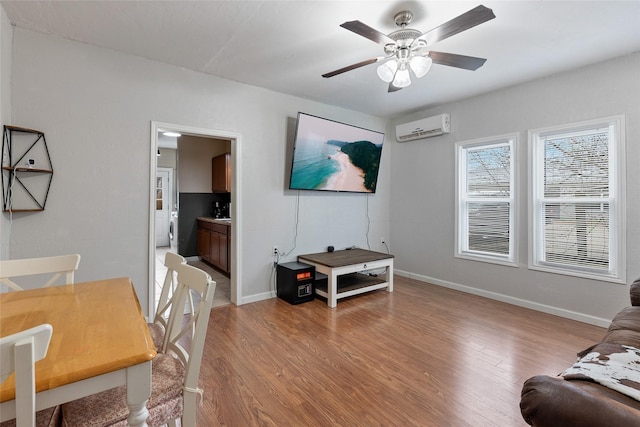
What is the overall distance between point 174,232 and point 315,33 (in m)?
5.50

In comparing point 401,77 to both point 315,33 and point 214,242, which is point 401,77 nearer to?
point 315,33

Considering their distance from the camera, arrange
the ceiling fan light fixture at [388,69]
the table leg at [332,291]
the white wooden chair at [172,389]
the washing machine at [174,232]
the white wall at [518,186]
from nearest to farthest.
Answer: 1. the white wooden chair at [172,389]
2. the ceiling fan light fixture at [388,69]
3. the white wall at [518,186]
4. the table leg at [332,291]
5. the washing machine at [174,232]

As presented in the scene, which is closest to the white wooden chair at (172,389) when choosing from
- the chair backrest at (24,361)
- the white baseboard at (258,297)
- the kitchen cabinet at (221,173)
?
the chair backrest at (24,361)

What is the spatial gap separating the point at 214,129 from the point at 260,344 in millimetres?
2293

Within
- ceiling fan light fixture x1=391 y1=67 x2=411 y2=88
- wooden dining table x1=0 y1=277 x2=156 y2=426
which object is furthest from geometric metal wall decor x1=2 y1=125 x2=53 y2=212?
ceiling fan light fixture x1=391 y1=67 x2=411 y2=88

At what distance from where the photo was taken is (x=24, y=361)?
0.70 meters

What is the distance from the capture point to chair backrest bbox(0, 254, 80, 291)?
63.0 inches

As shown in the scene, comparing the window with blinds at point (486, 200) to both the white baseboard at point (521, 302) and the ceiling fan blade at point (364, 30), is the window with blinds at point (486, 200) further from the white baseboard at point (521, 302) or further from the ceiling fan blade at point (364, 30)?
the ceiling fan blade at point (364, 30)

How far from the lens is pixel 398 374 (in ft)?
6.82

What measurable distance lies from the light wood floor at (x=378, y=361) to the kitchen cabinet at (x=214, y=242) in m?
1.39

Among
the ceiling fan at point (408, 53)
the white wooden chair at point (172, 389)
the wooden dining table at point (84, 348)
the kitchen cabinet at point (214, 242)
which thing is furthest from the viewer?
the kitchen cabinet at point (214, 242)

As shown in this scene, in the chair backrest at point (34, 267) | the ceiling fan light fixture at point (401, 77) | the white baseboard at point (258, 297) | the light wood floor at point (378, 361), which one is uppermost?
the ceiling fan light fixture at point (401, 77)

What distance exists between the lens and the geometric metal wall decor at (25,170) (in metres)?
2.25

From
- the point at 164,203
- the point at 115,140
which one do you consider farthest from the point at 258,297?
the point at 164,203
